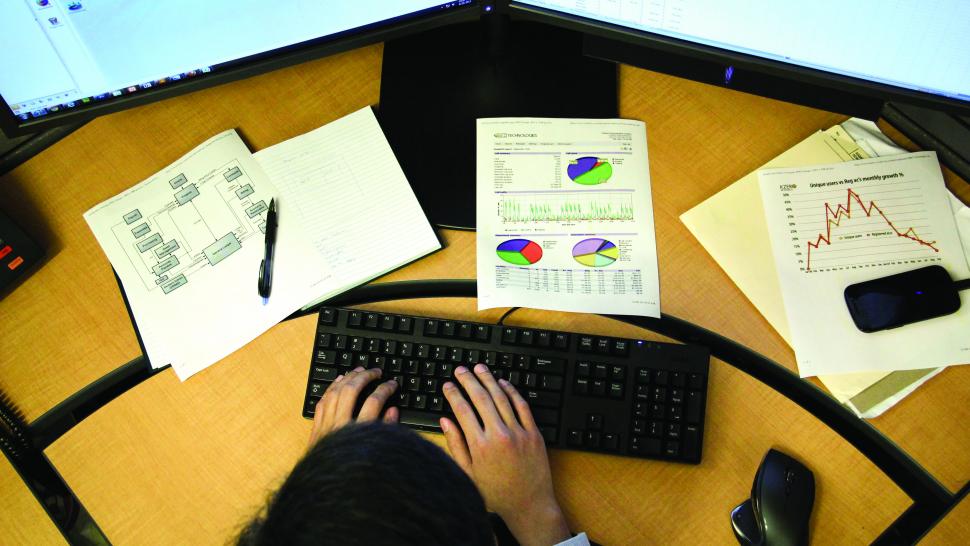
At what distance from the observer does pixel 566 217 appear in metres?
0.90

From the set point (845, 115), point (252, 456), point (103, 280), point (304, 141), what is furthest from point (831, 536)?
point (103, 280)

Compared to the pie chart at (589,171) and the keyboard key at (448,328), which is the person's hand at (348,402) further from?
the pie chart at (589,171)

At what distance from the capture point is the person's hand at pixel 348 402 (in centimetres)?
Answer: 80

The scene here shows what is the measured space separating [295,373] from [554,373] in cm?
32

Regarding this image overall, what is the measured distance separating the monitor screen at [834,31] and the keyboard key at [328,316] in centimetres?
44

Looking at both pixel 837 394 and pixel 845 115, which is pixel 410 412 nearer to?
pixel 837 394

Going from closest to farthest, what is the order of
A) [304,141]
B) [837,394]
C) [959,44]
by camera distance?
[959,44] → [837,394] → [304,141]

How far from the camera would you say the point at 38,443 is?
2.83 feet

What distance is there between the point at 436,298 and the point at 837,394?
496 millimetres

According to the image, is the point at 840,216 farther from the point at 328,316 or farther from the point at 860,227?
the point at 328,316

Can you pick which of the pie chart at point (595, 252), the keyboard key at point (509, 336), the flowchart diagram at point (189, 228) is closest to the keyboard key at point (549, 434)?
the keyboard key at point (509, 336)

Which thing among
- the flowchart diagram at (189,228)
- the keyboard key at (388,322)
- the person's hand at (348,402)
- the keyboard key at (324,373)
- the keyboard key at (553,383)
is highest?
the flowchart diagram at (189,228)

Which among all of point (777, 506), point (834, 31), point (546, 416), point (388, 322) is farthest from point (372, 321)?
point (834, 31)

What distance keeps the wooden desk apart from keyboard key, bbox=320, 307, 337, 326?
0.10 feet
